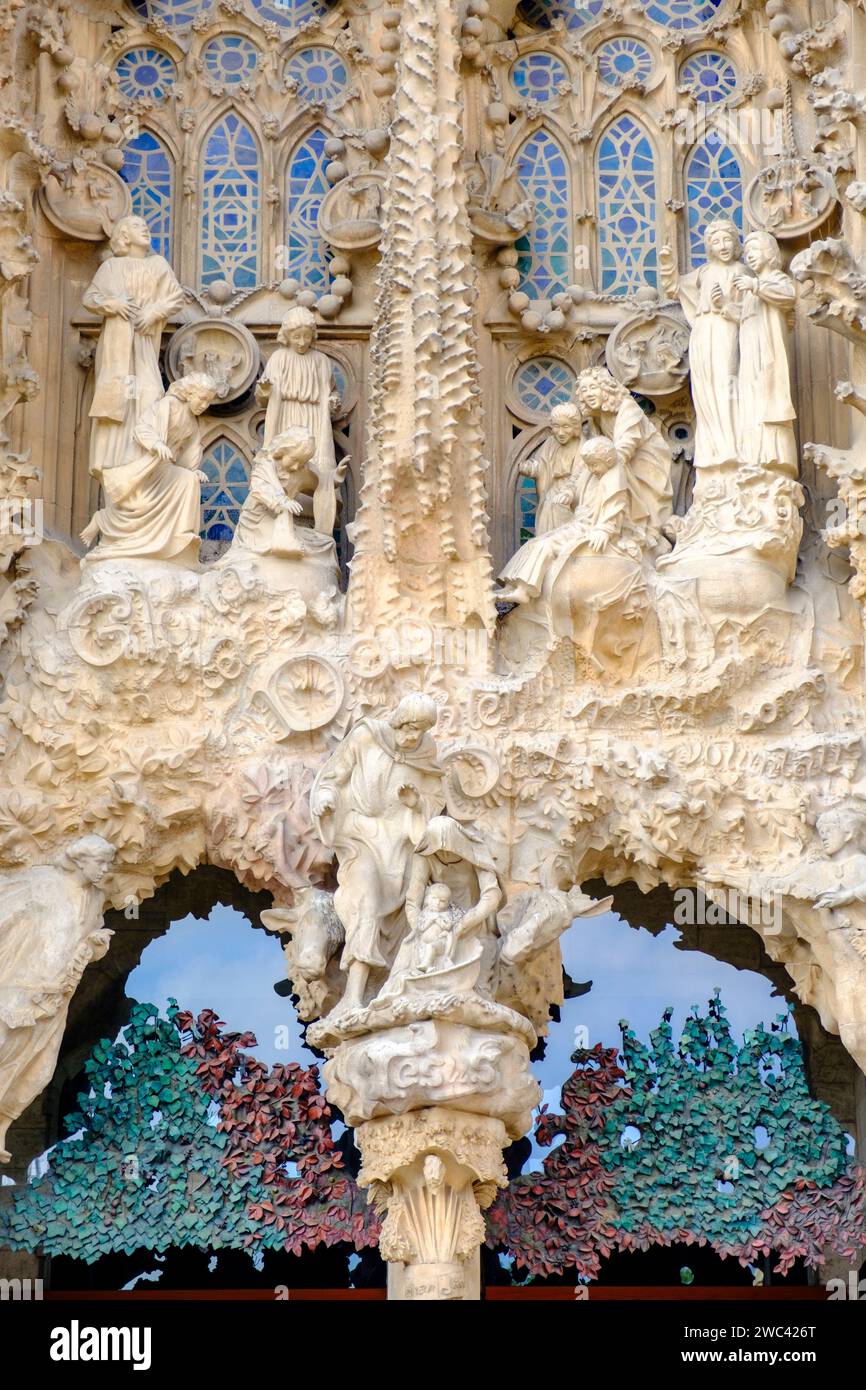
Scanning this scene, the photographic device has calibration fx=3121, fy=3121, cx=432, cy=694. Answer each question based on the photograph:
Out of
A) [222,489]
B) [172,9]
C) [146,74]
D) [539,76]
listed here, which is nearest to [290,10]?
[172,9]

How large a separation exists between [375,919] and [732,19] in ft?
16.3

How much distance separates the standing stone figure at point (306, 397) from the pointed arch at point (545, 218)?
46.2 inches

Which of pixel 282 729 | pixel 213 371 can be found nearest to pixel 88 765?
pixel 282 729

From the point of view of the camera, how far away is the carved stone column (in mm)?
12242

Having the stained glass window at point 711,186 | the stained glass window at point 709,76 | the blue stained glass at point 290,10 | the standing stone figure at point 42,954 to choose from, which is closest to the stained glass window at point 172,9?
the blue stained glass at point 290,10

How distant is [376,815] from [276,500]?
164 cm

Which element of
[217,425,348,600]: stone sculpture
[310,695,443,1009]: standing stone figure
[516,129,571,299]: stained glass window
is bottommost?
[310,695,443,1009]: standing stone figure

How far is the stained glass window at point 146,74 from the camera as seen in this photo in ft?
48.5

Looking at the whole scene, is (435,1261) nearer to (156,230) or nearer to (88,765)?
(88,765)

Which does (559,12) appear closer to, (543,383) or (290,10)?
(290,10)

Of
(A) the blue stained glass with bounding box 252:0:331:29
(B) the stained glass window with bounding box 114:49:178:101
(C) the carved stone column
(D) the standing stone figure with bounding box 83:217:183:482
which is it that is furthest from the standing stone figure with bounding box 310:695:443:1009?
(A) the blue stained glass with bounding box 252:0:331:29

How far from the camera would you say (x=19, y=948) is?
12938 millimetres

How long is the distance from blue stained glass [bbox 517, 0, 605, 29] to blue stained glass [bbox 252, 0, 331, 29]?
963 mm

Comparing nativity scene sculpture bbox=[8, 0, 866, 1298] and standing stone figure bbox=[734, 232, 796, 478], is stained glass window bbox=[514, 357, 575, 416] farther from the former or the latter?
standing stone figure bbox=[734, 232, 796, 478]
